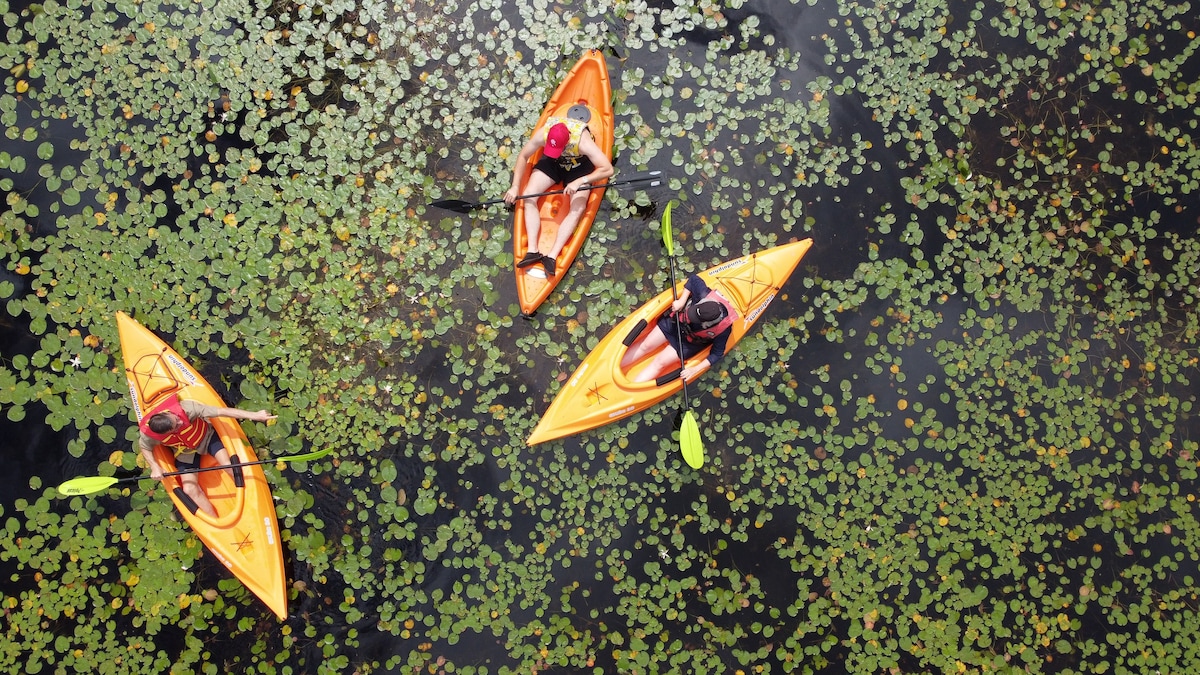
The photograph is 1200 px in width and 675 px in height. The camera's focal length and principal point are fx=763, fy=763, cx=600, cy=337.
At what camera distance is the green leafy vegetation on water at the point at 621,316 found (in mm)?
5672

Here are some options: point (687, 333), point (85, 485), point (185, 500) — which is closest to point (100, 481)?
point (85, 485)

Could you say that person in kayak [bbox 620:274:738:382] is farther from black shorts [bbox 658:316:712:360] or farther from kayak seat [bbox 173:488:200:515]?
kayak seat [bbox 173:488:200:515]

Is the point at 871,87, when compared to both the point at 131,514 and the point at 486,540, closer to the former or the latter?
the point at 486,540

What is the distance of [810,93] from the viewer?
20.7 feet

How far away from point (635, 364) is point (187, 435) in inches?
123

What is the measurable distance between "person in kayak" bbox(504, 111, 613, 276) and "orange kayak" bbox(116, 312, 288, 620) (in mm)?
2450

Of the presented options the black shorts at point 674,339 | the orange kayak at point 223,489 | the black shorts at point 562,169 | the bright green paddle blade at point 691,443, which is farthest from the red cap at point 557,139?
the orange kayak at point 223,489

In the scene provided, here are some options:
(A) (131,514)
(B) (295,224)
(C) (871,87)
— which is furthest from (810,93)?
(A) (131,514)

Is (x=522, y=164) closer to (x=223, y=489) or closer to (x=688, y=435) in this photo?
(x=688, y=435)

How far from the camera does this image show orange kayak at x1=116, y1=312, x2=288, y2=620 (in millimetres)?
5344

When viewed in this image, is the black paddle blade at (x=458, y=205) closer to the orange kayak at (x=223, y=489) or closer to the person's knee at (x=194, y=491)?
the orange kayak at (x=223, y=489)

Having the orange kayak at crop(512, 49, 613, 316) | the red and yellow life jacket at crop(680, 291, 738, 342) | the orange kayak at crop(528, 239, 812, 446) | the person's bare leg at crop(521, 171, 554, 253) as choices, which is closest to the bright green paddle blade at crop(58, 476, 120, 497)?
the orange kayak at crop(528, 239, 812, 446)

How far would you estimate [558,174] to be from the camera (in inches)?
232

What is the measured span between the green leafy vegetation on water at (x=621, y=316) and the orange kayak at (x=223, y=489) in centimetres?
27
